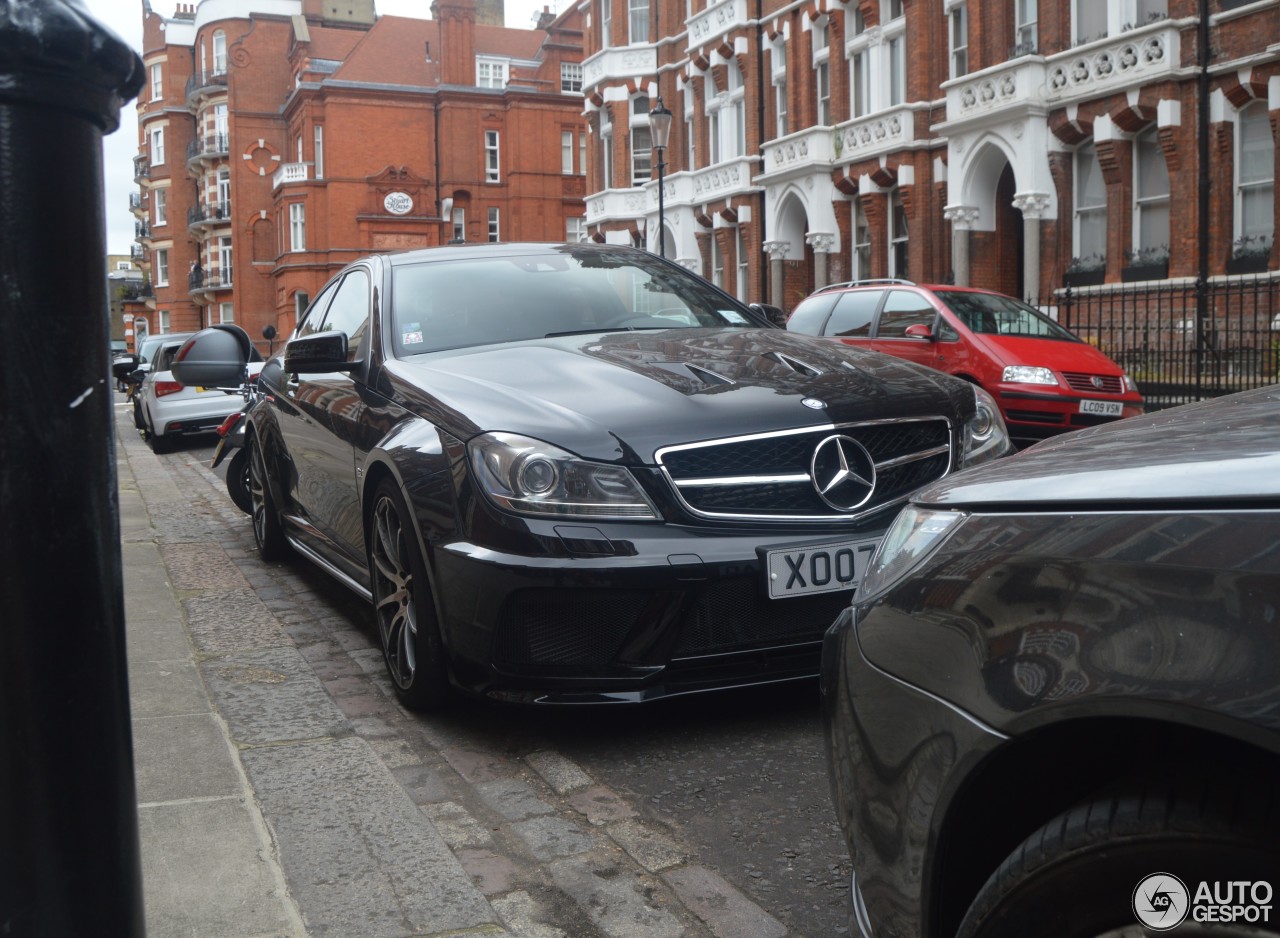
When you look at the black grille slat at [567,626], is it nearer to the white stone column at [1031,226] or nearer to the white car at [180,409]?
the white car at [180,409]

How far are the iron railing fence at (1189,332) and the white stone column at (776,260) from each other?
11.2 m

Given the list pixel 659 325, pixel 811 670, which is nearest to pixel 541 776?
pixel 811 670

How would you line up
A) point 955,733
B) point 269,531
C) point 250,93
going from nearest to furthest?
point 955,733 → point 269,531 → point 250,93

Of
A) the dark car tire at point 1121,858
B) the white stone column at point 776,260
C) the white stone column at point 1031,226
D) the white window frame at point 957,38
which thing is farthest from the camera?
the white stone column at point 776,260

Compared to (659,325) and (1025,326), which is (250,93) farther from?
(659,325)

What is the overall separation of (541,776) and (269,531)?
4.22m

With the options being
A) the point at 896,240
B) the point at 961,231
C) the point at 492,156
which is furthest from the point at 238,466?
the point at 492,156

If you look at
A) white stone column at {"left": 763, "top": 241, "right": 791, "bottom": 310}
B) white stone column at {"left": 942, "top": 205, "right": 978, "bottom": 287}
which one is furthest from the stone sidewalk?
white stone column at {"left": 763, "top": 241, "right": 791, "bottom": 310}

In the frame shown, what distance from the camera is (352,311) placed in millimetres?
6191

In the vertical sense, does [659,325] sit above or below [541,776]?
above

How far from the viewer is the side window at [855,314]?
15.4 metres

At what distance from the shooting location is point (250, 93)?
73188 mm

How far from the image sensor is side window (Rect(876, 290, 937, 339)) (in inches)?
582

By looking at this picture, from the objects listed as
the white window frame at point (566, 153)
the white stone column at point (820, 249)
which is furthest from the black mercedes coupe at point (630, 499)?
the white window frame at point (566, 153)
